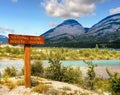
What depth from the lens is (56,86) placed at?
717 inches

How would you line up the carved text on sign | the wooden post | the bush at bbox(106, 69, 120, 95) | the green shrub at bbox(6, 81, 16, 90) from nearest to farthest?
the carved text on sign → the wooden post → the green shrub at bbox(6, 81, 16, 90) → the bush at bbox(106, 69, 120, 95)

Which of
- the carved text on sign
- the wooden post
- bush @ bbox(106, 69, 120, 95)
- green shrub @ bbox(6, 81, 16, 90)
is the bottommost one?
bush @ bbox(106, 69, 120, 95)

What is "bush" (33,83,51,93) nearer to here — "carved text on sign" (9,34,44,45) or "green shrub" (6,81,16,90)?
"green shrub" (6,81,16,90)

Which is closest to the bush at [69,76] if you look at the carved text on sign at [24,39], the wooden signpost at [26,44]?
the carved text on sign at [24,39]

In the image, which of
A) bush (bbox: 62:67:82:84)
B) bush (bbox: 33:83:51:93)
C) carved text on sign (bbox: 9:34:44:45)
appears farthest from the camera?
bush (bbox: 62:67:82:84)

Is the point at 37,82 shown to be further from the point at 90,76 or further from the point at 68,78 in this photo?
the point at 90,76

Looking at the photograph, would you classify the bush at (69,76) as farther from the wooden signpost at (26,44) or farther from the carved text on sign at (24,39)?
the wooden signpost at (26,44)

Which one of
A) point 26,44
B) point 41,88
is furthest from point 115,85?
point 26,44

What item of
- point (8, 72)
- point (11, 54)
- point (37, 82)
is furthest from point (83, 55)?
point (37, 82)

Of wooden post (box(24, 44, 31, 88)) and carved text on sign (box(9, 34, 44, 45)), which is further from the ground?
carved text on sign (box(9, 34, 44, 45))

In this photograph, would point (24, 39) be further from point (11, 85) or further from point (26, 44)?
point (11, 85)

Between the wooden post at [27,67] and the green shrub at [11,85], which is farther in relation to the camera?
the green shrub at [11,85]

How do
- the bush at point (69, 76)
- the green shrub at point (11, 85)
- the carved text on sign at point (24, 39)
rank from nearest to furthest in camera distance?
the carved text on sign at point (24, 39)
the green shrub at point (11, 85)
the bush at point (69, 76)

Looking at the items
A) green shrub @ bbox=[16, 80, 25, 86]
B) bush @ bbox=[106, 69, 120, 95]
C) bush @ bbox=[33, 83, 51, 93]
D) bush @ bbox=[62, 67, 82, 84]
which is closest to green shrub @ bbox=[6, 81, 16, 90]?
green shrub @ bbox=[16, 80, 25, 86]
